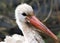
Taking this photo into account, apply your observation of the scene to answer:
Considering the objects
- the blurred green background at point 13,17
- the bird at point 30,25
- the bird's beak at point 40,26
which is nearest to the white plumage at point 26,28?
the bird at point 30,25

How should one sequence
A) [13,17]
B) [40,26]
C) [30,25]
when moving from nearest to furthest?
[40,26] → [30,25] → [13,17]

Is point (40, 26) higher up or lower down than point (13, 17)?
lower down

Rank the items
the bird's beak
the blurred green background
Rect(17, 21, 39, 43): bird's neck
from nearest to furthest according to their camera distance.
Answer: the bird's beak
Rect(17, 21, 39, 43): bird's neck
the blurred green background

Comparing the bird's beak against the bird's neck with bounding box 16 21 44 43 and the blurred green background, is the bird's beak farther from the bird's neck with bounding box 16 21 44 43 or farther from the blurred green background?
the blurred green background

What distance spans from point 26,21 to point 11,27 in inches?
98.6

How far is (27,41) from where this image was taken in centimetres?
436

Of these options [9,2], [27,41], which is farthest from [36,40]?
[9,2]

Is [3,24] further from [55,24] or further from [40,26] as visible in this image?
[40,26]

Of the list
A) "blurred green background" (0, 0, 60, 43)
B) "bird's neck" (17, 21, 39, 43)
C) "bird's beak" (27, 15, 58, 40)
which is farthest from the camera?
"blurred green background" (0, 0, 60, 43)

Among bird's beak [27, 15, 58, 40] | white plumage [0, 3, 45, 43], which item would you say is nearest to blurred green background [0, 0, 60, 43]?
white plumage [0, 3, 45, 43]

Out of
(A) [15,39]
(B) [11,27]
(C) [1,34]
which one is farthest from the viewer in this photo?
(B) [11,27]

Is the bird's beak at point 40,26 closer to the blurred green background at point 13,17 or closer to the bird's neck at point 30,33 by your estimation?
the bird's neck at point 30,33

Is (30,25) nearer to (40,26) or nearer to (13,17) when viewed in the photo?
(40,26)

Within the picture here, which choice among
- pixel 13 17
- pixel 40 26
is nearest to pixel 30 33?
pixel 40 26
